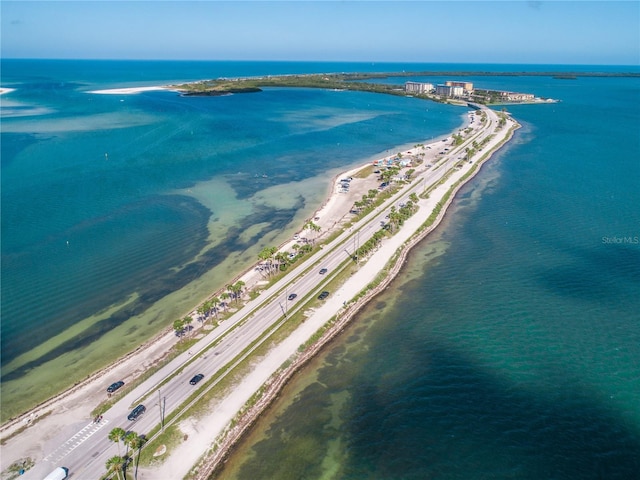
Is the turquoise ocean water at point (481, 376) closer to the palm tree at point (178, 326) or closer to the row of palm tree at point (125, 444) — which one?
the row of palm tree at point (125, 444)

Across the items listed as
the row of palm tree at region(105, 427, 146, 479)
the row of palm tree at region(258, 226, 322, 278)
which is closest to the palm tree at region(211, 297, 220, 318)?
the row of palm tree at region(258, 226, 322, 278)

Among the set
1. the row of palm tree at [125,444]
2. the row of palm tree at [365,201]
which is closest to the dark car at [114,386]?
the row of palm tree at [125,444]

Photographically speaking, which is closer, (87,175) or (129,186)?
(129,186)

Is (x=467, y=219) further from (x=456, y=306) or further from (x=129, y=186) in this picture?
(x=129, y=186)

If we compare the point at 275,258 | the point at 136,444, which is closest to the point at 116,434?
the point at 136,444

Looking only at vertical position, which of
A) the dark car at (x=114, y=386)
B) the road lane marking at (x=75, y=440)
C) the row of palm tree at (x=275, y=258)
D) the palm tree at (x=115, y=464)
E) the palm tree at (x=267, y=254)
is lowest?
the road lane marking at (x=75, y=440)

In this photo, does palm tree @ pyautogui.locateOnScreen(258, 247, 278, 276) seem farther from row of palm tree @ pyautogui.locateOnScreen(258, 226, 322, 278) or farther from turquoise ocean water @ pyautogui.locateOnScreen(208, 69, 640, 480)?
turquoise ocean water @ pyautogui.locateOnScreen(208, 69, 640, 480)

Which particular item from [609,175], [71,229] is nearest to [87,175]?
[71,229]
